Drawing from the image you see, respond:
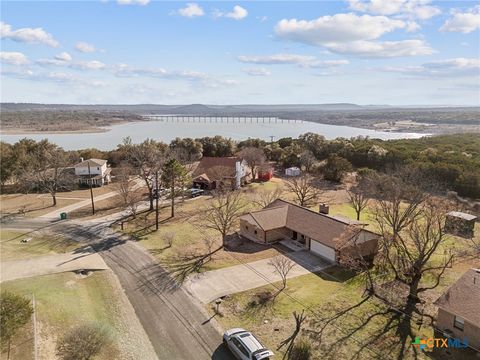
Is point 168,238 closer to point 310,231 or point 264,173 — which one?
point 310,231

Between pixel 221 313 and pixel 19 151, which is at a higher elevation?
pixel 19 151

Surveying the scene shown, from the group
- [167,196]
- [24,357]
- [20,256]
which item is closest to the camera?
[24,357]

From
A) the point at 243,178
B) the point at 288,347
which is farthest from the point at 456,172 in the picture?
the point at 288,347

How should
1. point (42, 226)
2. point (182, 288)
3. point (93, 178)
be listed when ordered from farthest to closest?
point (93, 178) → point (42, 226) → point (182, 288)

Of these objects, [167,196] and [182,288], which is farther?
[167,196]

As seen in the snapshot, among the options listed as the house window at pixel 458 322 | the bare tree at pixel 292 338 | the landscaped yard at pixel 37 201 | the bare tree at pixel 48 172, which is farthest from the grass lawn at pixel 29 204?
the house window at pixel 458 322

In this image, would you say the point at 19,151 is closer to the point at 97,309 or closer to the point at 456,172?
the point at 97,309

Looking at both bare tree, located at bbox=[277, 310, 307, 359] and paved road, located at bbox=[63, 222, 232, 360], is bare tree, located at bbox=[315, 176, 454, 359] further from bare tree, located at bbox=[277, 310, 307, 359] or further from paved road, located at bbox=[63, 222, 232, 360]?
paved road, located at bbox=[63, 222, 232, 360]

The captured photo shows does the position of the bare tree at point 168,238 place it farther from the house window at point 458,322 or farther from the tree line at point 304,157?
the house window at point 458,322
